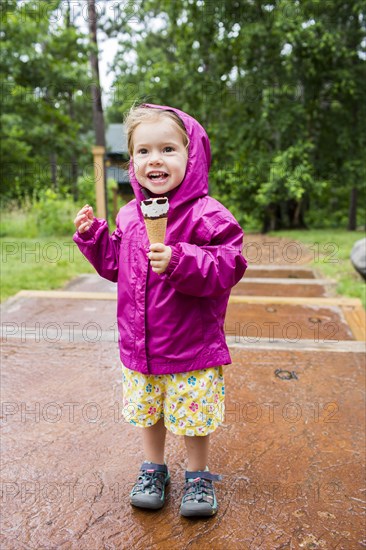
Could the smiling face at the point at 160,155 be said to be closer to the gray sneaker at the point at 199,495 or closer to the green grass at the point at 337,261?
the gray sneaker at the point at 199,495

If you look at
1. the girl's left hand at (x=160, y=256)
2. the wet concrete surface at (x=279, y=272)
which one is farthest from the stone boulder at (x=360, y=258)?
the girl's left hand at (x=160, y=256)

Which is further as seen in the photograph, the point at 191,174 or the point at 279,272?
the point at 279,272

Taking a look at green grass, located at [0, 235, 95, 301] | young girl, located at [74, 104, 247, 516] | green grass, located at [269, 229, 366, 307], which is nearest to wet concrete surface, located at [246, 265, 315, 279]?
green grass, located at [269, 229, 366, 307]

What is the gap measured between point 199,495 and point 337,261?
608cm

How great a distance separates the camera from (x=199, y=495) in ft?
5.80

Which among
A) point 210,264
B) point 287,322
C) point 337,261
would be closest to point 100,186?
point 337,261

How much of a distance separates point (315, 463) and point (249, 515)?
0.44m

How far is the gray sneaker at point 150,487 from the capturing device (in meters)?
1.79

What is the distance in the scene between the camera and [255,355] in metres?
3.31

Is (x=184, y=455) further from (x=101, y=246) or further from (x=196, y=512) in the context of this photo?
(x=101, y=246)

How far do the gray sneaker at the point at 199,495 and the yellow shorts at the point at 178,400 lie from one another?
0.21 m

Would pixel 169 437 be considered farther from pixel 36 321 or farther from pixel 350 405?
pixel 36 321

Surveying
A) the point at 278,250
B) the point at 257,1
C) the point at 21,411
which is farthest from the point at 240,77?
the point at 21,411

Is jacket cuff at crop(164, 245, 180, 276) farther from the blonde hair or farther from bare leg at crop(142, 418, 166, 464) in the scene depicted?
bare leg at crop(142, 418, 166, 464)
